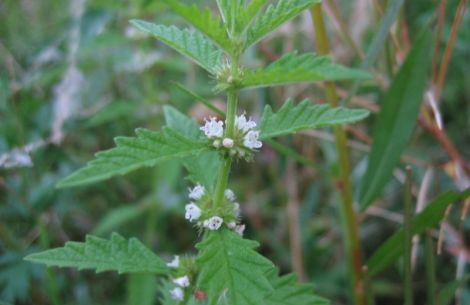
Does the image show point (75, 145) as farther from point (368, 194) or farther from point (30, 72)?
point (368, 194)

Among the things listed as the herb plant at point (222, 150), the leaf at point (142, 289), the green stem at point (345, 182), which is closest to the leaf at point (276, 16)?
the herb plant at point (222, 150)

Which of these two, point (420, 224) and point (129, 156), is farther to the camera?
point (420, 224)

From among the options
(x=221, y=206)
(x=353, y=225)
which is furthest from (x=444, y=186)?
(x=221, y=206)

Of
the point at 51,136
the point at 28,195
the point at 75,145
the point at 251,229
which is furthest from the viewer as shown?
the point at 75,145

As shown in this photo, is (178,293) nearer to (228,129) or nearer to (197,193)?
(197,193)

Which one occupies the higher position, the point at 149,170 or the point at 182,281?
the point at 149,170

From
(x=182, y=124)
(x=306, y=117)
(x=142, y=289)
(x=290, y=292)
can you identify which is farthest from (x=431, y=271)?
(x=142, y=289)

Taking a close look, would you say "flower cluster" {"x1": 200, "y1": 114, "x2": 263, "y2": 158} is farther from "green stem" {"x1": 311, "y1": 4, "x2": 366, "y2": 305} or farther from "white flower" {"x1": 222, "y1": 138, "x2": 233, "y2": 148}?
"green stem" {"x1": 311, "y1": 4, "x2": 366, "y2": 305}

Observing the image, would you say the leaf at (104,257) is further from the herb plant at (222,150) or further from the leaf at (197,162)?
the leaf at (197,162)
